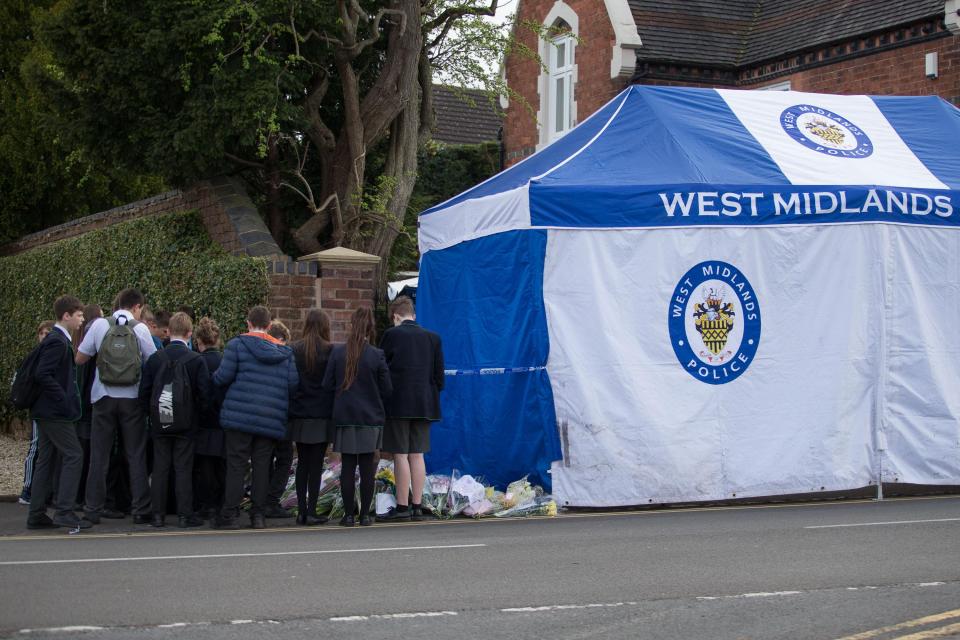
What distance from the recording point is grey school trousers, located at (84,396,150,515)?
1070 centimetres

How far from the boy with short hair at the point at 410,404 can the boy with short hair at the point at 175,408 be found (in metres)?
1.55

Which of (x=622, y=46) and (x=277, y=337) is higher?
(x=622, y=46)

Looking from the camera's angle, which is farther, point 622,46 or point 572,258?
point 622,46

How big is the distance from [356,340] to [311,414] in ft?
2.38

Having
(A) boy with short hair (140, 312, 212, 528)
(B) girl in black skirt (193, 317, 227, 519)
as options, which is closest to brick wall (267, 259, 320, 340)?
(B) girl in black skirt (193, 317, 227, 519)

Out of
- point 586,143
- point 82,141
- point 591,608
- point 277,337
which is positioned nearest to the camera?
point 591,608

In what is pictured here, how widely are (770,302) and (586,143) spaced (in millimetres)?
2402

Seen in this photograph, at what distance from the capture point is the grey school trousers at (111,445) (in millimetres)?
10703

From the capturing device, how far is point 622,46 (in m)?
21.6

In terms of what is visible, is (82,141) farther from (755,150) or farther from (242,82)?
(755,150)

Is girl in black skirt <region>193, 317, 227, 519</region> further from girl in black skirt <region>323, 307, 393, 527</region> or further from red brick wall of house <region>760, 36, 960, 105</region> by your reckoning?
red brick wall of house <region>760, 36, 960, 105</region>

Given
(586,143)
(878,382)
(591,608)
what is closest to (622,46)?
(586,143)

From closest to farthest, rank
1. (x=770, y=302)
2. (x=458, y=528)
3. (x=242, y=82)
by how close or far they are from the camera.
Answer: (x=458, y=528), (x=770, y=302), (x=242, y=82)

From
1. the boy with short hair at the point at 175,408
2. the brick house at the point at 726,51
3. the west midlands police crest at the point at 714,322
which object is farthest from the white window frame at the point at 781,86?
the boy with short hair at the point at 175,408
